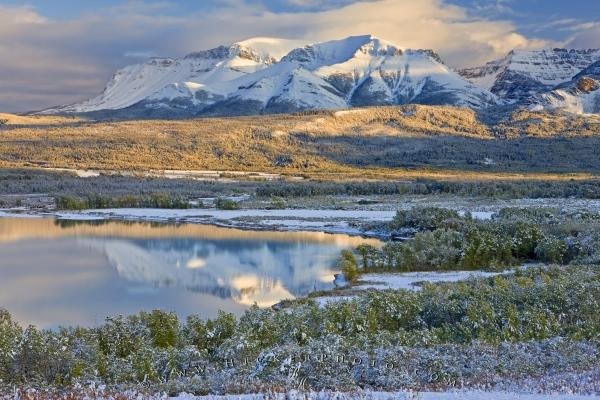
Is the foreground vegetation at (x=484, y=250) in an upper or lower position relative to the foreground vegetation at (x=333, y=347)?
lower

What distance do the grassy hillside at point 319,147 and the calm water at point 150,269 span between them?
2963 inches

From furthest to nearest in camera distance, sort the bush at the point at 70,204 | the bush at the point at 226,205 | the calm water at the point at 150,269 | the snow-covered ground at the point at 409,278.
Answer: the bush at the point at 70,204, the bush at the point at 226,205, the snow-covered ground at the point at 409,278, the calm water at the point at 150,269

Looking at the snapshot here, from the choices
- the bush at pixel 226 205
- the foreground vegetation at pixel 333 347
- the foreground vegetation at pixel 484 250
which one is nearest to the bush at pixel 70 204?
the bush at pixel 226 205

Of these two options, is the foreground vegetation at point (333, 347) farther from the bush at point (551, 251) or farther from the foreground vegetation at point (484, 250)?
the bush at point (551, 251)

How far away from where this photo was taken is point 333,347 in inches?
455

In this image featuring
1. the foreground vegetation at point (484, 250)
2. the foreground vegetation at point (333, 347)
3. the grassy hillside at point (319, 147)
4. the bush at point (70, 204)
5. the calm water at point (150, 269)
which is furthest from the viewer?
the grassy hillside at point (319, 147)

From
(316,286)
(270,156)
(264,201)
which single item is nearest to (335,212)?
(264,201)

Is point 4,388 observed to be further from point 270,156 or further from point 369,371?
point 270,156

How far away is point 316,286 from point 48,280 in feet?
36.2

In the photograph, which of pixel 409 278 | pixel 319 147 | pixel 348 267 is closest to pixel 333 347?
pixel 409 278

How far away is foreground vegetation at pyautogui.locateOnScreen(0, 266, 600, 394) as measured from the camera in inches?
422

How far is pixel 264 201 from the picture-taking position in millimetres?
70062

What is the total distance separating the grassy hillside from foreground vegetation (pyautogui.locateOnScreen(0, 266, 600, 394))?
101 m

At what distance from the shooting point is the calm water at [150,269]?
2348 centimetres
